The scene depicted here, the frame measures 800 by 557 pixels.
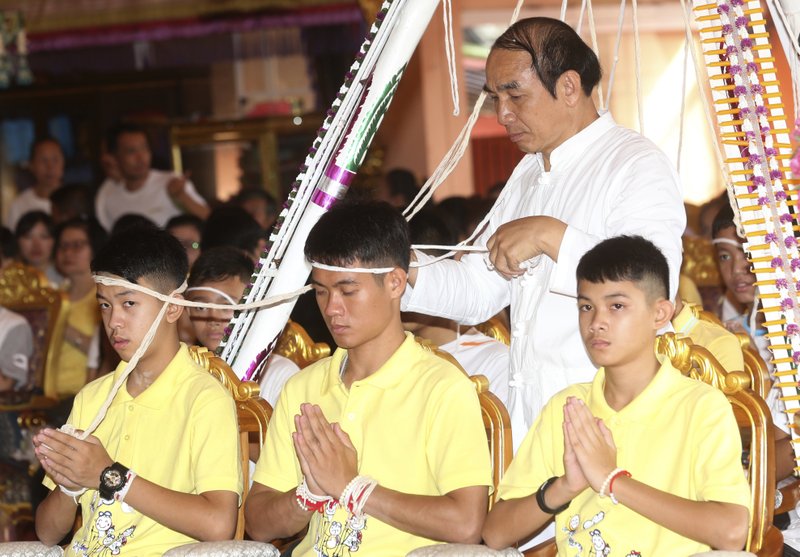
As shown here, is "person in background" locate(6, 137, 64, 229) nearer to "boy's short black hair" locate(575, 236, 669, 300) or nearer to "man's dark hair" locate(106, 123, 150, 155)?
"man's dark hair" locate(106, 123, 150, 155)

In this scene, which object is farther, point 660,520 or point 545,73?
point 545,73

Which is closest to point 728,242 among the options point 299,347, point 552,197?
point 552,197

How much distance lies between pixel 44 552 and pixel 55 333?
100 inches

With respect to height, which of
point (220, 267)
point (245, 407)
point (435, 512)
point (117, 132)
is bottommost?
point (435, 512)

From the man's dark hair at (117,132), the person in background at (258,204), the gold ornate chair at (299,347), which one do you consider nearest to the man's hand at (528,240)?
the gold ornate chair at (299,347)

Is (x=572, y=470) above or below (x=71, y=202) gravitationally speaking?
below

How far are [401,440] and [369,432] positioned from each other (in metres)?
0.07

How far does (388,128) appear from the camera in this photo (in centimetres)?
866

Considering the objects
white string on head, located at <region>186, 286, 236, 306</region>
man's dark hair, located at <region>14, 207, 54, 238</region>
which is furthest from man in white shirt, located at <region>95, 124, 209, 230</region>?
white string on head, located at <region>186, 286, 236, 306</region>

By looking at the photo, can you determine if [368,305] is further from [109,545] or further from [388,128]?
[388,128]

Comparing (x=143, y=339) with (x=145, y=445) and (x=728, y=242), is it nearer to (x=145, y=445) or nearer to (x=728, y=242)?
(x=145, y=445)

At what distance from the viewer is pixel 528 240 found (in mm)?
2424

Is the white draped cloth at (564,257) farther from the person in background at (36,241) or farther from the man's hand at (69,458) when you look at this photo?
the person in background at (36,241)

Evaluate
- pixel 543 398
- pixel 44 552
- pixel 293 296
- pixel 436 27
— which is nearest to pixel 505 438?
pixel 543 398
